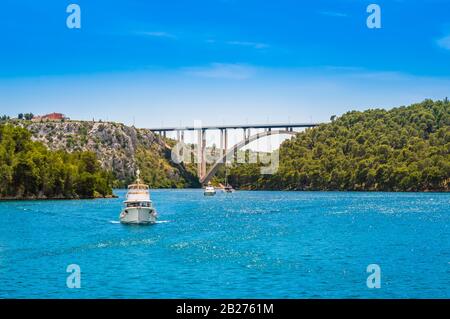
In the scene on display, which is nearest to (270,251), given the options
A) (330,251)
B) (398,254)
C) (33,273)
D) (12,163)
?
(330,251)

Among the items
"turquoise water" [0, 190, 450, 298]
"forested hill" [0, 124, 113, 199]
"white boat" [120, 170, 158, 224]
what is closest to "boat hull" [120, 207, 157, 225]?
"white boat" [120, 170, 158, 224]

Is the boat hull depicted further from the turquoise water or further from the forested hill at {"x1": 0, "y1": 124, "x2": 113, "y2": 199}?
the forested hill at {"x1": 0, "y1": 124, "x2": 113, "y2": 199}

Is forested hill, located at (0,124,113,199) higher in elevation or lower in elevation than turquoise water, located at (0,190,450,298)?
higher

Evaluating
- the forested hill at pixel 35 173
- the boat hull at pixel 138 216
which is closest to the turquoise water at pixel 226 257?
the boat hull at pixel 138 216

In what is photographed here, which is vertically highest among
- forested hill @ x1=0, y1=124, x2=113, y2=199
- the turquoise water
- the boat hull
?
forested hill @ x1=0, y1=124, x2=113, y2=199

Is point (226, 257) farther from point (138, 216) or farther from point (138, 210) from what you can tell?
point (138, 210)

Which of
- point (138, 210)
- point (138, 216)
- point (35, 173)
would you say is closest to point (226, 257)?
point (138, 216)
